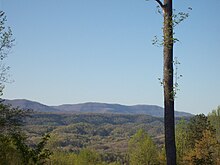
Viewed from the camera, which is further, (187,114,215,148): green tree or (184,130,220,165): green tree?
(187,114,215,148): green tree

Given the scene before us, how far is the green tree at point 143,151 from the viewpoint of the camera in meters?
58.8

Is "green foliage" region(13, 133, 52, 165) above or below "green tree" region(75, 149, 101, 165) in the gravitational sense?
above

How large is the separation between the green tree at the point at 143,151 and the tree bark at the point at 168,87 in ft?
168

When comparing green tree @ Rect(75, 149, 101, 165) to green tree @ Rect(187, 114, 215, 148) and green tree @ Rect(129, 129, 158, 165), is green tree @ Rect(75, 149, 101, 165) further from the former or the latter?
green tree @ Rect(187, 114, 215, 148)

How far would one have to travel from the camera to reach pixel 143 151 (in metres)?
59.8

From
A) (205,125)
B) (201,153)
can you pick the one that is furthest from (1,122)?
(205,125)

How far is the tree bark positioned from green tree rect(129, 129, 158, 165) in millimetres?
51161

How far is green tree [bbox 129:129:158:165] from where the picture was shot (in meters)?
58.8

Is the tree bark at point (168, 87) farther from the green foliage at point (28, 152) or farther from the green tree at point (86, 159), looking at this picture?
the green tree at point (86, 159)

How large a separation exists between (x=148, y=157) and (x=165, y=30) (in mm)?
52717

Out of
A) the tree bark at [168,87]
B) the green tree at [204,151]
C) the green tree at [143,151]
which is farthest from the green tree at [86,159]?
the tree bark at [168,87]

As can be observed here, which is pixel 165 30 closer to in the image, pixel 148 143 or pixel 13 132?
pixel 13 132

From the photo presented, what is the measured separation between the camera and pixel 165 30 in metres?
8.16

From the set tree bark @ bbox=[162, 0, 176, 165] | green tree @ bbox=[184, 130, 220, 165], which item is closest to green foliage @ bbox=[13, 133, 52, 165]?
tree bark @ bbox=[162, 0, 176, 165]
